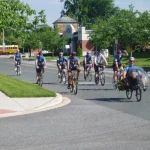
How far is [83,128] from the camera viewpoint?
37.8 feet

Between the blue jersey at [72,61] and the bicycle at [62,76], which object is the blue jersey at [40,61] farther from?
the blue jersey at [72,61]

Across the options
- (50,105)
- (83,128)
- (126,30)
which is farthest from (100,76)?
(126,30)

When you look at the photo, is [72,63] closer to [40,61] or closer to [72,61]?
[72,61]

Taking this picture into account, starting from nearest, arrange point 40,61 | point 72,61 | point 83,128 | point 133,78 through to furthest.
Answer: point 83,128, point 133,78, point 72,61, point 40,61

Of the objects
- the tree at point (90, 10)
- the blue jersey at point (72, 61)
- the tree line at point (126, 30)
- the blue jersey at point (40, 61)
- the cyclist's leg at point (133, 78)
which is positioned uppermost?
the tree at point (90, 10)

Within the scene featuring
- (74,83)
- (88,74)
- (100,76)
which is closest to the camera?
(74,83)

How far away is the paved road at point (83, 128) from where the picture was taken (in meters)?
9.59

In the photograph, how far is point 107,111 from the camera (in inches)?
579

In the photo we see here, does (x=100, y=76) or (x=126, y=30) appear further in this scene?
(x=126, y=30)

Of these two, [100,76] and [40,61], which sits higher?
[40,61]

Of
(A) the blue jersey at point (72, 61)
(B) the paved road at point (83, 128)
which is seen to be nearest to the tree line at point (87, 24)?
(A) the blue jersey at point (72, 61)

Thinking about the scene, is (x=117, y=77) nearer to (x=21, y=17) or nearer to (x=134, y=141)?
(x=21, y=17)

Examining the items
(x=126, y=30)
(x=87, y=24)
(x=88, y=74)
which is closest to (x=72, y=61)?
(x=88, y=74)

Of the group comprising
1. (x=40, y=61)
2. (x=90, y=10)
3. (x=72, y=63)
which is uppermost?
(x=90, y=10)
